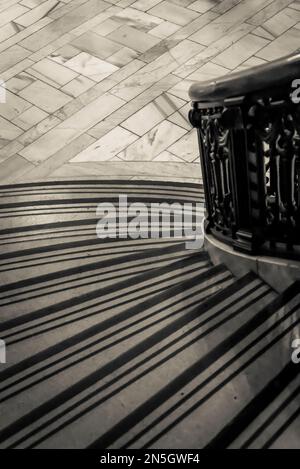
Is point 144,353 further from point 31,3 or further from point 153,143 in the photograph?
point 31,3

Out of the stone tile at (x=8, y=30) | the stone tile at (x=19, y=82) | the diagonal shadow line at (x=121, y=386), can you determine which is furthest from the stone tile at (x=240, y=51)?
the diagonal shadow line at (x=121, y=386)

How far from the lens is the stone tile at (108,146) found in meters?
6.47

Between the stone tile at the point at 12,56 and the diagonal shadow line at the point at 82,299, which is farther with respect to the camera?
the stone tile at the point at 12,56

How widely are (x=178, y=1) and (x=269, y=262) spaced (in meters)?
6.29

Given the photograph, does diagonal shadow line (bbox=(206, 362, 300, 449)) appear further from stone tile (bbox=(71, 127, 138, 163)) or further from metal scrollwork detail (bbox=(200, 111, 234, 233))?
stone tile (bbox=(71, 127, 138, 163))

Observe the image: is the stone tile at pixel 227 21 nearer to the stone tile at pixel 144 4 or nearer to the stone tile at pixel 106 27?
the stone tile at pixel 144 4

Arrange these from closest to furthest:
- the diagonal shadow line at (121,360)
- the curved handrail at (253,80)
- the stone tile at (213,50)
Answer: the curved handrail at (253,80) → the diagonal shadow line at (121,360) → the stone tile at (213,50)

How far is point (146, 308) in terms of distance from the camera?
143 inches

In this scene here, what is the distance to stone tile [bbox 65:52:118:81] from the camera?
7.53m

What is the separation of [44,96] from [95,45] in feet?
4.02

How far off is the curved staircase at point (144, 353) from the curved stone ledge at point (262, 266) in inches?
2.4

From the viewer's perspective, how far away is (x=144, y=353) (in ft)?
10.5
